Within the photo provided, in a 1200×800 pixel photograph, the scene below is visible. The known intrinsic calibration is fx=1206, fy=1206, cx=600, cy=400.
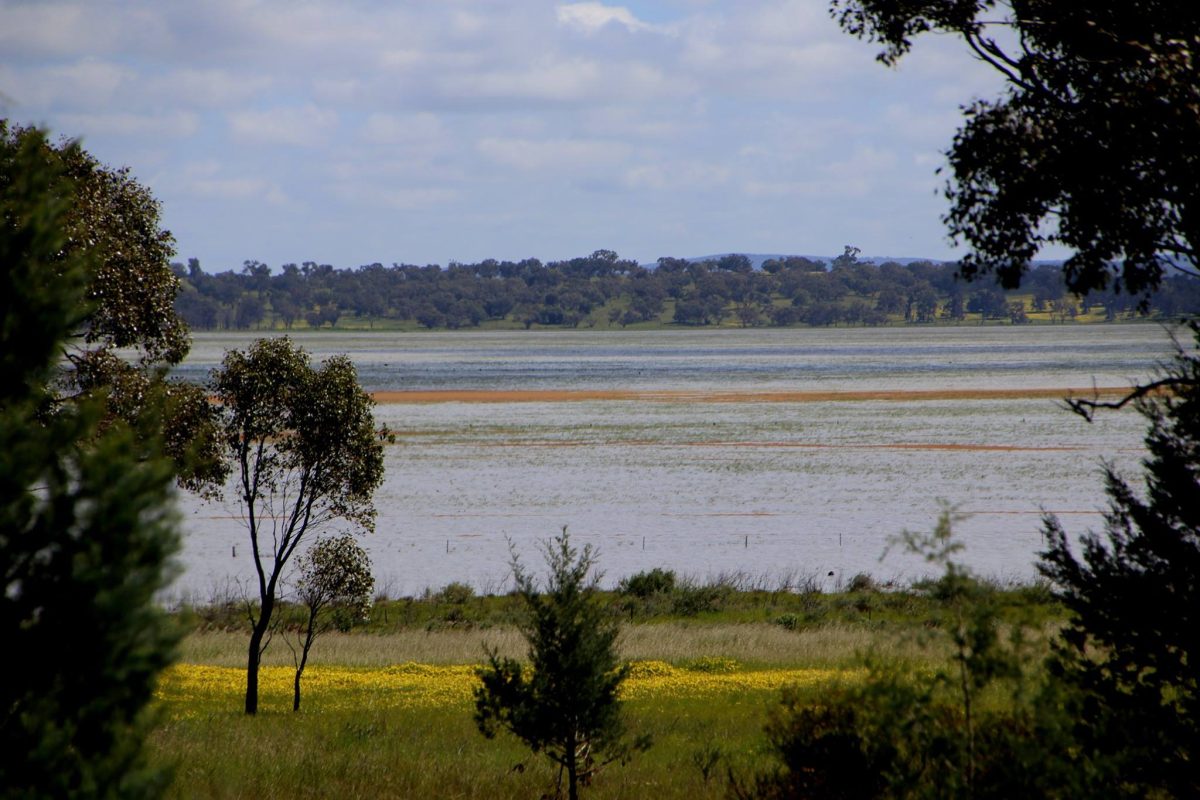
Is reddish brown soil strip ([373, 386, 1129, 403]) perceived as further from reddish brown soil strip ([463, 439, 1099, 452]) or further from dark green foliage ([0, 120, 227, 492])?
dark green foliage ([0, 120, 227, 492])

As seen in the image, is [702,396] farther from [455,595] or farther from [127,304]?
[127,304]

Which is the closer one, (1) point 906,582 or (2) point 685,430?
(1) point 906,582

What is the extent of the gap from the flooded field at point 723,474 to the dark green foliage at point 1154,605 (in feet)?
3.07

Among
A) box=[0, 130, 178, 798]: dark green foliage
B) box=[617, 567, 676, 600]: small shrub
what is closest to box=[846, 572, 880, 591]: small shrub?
box=[617, 567, 676, 600]: small shrub

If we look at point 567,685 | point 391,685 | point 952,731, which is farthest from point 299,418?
point 952,731

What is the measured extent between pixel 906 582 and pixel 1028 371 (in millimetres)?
99953

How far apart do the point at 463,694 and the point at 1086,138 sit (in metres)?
15.1

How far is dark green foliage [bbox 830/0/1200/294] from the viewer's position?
1117cm

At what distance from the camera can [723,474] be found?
203ft

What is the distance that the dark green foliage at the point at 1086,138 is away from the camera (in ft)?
36.7

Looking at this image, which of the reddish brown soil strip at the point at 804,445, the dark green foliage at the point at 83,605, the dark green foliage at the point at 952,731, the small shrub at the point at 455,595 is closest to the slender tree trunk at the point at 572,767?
the dark green foliage at the point at 952,731

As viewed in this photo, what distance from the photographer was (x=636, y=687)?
22562 mm

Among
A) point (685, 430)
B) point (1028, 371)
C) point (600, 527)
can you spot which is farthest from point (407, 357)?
point (600, 527)

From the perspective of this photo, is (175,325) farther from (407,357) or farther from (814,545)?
(407,357)
